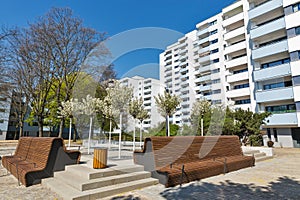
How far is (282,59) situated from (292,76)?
4.04 metres

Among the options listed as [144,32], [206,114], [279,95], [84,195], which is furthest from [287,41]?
[84,195]

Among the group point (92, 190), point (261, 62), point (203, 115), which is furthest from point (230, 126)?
point (261, 62)

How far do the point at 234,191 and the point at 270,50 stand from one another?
80.6 feet

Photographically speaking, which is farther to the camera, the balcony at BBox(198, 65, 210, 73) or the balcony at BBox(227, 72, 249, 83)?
the balcony at BBox(198, 65, 210, 73)

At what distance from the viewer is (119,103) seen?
11.6 m

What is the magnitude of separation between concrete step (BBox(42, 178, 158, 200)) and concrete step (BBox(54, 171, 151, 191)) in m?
0.09

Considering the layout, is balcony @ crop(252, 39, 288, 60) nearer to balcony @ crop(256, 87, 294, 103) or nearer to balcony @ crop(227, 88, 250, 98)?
balcony @ crop(256, 87, 294, 103)

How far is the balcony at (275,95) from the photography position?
71.8ft

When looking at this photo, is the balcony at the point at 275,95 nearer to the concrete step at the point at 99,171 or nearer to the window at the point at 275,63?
the window at the point at 275,63

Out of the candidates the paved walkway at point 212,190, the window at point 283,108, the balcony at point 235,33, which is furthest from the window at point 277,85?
the paved walkway at point 212,190

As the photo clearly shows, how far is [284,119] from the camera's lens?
71.5ft

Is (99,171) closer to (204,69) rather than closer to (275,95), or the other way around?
(275,95)

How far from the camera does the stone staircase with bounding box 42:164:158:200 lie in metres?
4.33

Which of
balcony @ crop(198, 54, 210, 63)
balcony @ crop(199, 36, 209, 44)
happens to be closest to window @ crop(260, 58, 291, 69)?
balcony @ crop(198, 54, 210, 63)
